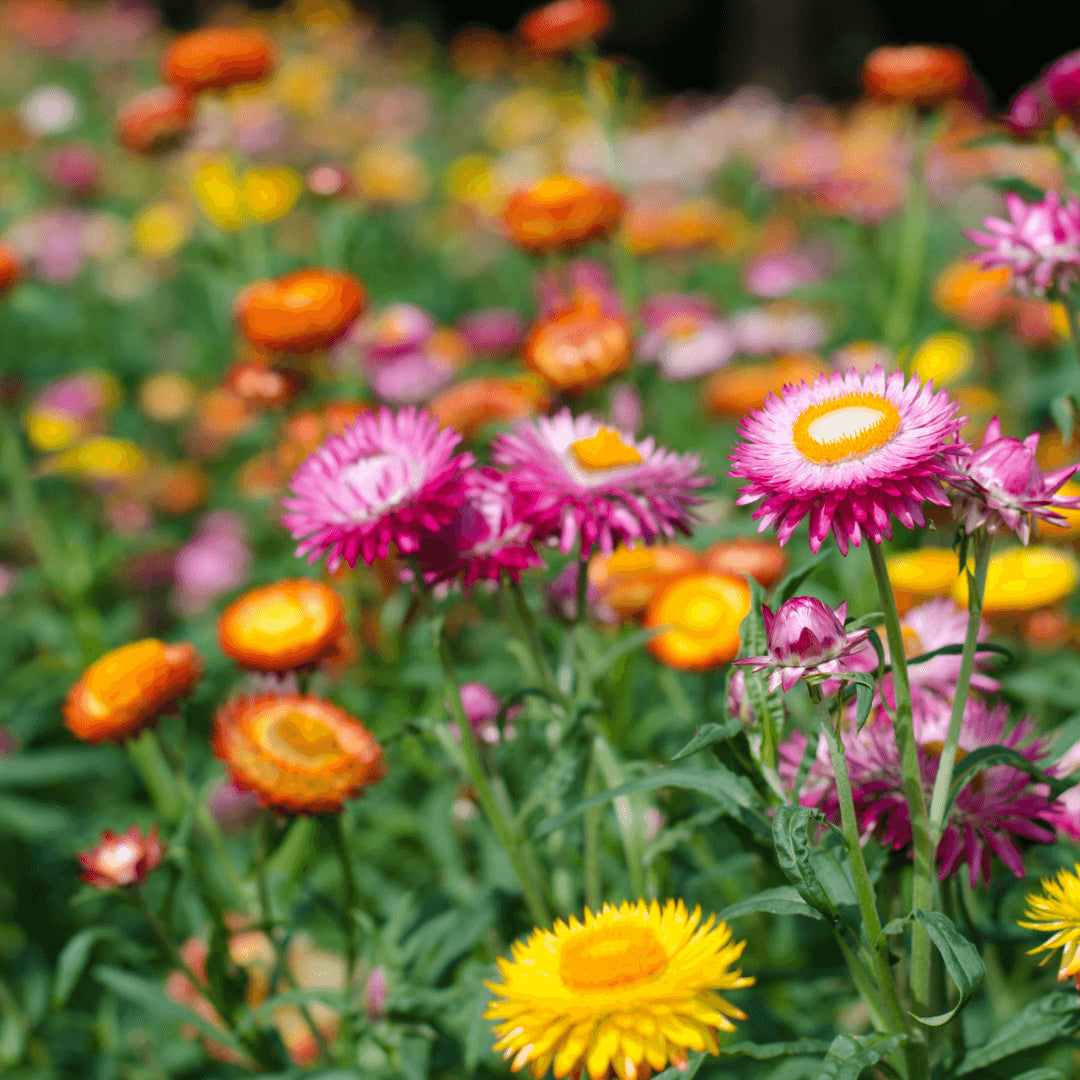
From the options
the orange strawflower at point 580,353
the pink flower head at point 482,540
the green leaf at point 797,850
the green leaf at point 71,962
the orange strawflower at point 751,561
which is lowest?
the green leaf at point 71,962

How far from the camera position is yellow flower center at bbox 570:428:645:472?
1395mm

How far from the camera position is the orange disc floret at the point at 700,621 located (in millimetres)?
1703

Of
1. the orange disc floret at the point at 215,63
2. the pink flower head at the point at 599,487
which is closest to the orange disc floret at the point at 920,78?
the orange disc floret at the point at 215,63

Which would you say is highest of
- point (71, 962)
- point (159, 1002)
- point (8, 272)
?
point (8, 272)

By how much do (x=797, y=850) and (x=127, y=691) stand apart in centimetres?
107

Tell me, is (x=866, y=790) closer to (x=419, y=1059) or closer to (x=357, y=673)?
(x=419, y=1059)

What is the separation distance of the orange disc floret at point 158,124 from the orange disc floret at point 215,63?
7.7 inches

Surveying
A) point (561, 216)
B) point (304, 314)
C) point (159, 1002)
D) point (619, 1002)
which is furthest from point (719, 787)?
point (561, 216)

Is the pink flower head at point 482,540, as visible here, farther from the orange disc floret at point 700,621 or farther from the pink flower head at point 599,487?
the orange disc floret at point 700,621

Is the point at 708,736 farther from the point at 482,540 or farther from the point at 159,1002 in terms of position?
the point at 159,1002

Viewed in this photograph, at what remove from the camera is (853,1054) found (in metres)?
→ 1.00

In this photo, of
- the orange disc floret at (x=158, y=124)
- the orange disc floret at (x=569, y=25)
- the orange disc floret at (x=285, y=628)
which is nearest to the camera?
the orange disc floret at (x=285, y=628)

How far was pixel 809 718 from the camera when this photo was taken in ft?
5.63

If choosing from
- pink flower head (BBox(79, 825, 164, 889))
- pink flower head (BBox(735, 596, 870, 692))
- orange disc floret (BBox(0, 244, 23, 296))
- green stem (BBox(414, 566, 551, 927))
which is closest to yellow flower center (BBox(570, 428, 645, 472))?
green stem (BBox(414, 566, 551, 927))
